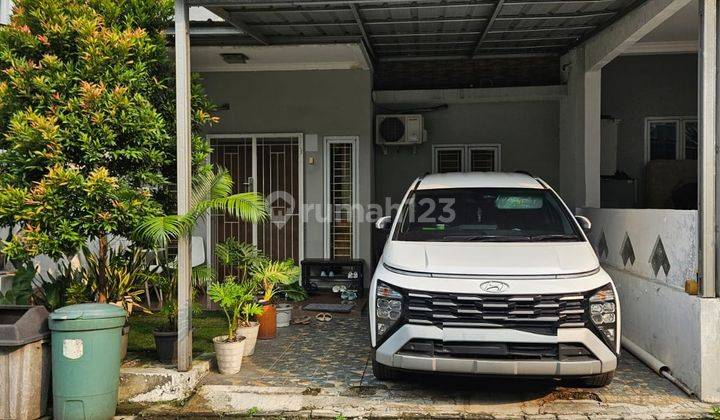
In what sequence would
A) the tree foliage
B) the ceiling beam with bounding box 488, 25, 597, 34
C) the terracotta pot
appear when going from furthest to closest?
1. the ceiling beam with bounding box 488, 25, 597, 34
2. the terracotta pot
3. the tree foliage

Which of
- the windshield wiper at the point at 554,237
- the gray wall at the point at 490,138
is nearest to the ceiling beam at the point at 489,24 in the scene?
the gray wall at the point at 490,138

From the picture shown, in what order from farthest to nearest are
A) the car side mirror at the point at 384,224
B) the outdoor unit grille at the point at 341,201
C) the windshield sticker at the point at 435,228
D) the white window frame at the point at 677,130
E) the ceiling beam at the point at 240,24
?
1. the white window frame at the point at 677,130
2. the outdoor unit grille at the point at 341,201
3. the ceiling beam at the point at 240,24
4. the car side mirror at the point at 384,224
5. the windshield sticker at the point at 435,228

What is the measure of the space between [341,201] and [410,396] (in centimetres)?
494

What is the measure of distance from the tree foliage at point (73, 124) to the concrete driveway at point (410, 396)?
179 cm

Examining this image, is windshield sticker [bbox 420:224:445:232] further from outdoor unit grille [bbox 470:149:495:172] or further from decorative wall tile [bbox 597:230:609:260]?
outdoor unit grille [bbox 470:149:495:172]

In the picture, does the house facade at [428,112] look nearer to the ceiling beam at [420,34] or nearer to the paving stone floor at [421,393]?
the ceiling beam at [420,34]

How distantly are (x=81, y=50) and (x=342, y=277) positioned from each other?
5287 mm

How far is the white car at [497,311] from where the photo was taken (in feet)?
14.1

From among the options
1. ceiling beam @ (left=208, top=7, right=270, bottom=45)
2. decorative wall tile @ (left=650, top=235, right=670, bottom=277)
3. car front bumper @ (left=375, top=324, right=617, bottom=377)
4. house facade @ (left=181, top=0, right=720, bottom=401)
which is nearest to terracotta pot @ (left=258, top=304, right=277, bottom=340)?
car front bumper @ (left=375, top=324, right=617, bottom=377)

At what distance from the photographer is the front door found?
A: 9.38m

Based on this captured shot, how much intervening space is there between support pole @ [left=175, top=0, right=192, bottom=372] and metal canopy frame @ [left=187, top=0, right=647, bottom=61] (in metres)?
0.73

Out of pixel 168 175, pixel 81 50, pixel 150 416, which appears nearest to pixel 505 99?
pixel 168 175

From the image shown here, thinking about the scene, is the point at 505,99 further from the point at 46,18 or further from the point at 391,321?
the point at 46,18

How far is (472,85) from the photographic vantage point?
9891mm
